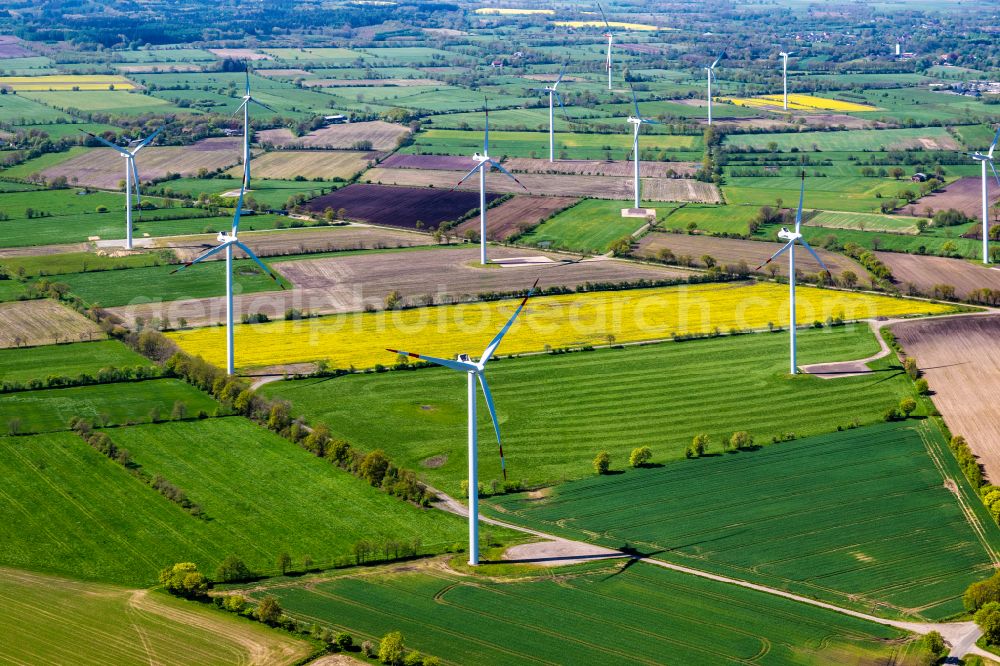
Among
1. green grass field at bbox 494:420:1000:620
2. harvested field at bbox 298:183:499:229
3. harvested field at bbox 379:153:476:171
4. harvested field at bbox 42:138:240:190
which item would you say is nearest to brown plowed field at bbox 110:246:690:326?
harvested field at bbox 298:183:499:229

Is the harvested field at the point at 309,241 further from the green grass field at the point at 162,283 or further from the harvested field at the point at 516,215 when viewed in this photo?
the harvested field at the point at 516,215

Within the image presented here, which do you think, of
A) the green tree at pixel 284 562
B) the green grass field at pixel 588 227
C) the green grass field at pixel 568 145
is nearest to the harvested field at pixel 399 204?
the green grass field at pixel 588 227

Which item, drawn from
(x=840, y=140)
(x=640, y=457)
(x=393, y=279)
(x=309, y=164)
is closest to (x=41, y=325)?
(x=393, y=279)

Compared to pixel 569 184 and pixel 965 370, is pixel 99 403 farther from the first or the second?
pixel 569 184

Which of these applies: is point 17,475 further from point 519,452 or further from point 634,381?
point 634,381

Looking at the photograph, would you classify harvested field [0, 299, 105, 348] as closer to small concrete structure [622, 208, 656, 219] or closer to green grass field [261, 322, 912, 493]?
green grass field [261, 322, 912, 493]

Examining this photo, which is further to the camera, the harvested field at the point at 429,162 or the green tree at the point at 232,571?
the harvested field at the point at 429,162
